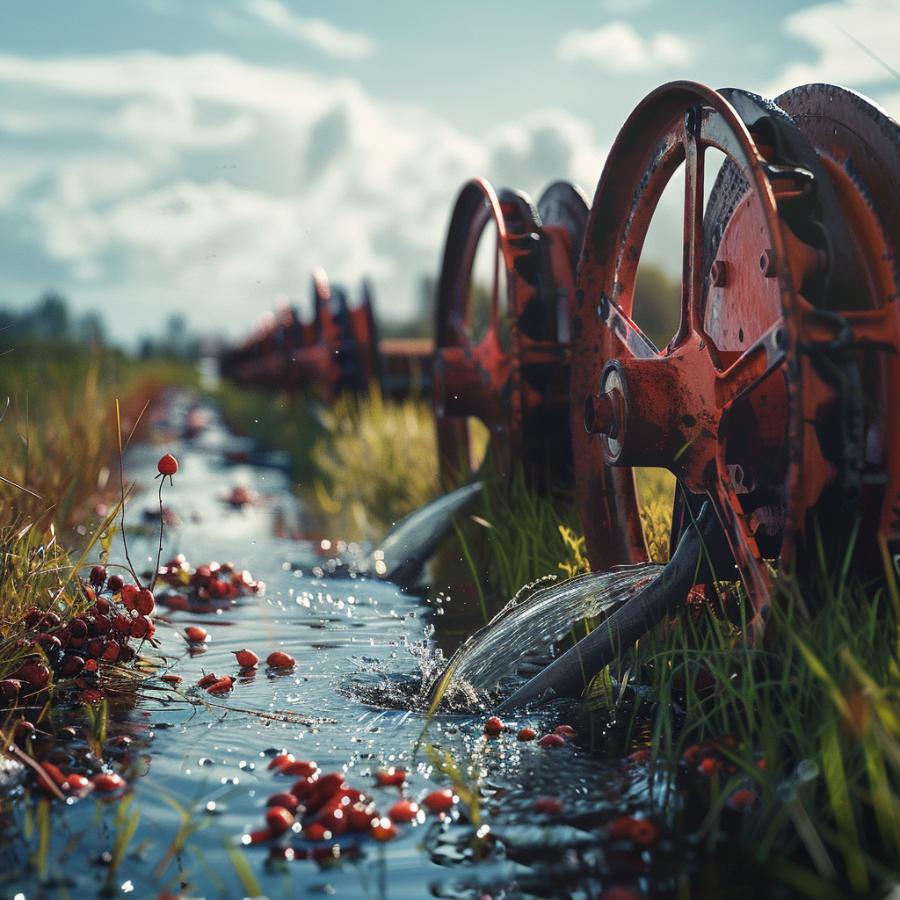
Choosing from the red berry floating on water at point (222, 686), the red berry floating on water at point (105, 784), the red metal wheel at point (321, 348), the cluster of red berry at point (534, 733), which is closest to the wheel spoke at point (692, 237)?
the cluster of red berry at point (534, 733)

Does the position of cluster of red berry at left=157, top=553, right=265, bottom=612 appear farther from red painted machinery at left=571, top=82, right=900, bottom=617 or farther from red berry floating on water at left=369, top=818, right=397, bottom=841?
red berry floating on water at left=369, top=818, right=397, bottom=841

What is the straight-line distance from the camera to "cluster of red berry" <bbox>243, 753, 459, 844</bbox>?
2.21m

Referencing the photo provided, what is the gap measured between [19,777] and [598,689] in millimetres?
1464

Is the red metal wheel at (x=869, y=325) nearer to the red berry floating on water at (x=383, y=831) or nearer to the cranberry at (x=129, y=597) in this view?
the red berry floating on water at (x=383, y=831)

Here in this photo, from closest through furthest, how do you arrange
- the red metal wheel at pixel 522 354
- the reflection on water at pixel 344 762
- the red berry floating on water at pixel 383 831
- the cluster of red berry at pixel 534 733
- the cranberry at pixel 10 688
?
the reflection on water at pixel 344 762
the red berry floating on water at pixel 383 831
the cluster of red berry at pixel 534 733
the cranberry at pixel 10 688
the red metal wheel at pixel 522 354

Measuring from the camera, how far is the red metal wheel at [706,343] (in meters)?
2.54

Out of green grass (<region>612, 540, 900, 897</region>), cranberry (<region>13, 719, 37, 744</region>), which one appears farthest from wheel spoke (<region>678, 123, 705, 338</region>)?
cranberry (<region>13, 719, 37, 744</region>)

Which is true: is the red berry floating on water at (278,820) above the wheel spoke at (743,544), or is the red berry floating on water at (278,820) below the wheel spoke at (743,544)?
below

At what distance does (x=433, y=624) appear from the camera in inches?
170

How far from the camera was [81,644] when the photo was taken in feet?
10.6

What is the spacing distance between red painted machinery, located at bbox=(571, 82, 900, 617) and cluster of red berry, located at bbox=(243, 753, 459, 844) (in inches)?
35.8

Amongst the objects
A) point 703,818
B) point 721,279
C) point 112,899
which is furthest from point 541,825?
point 721,279

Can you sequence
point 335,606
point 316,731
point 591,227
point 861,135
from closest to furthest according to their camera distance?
point 861,135 < point 316,731 < point 591,227 < point 335,606

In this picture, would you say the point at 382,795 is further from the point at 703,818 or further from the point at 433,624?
the point at 433,624
